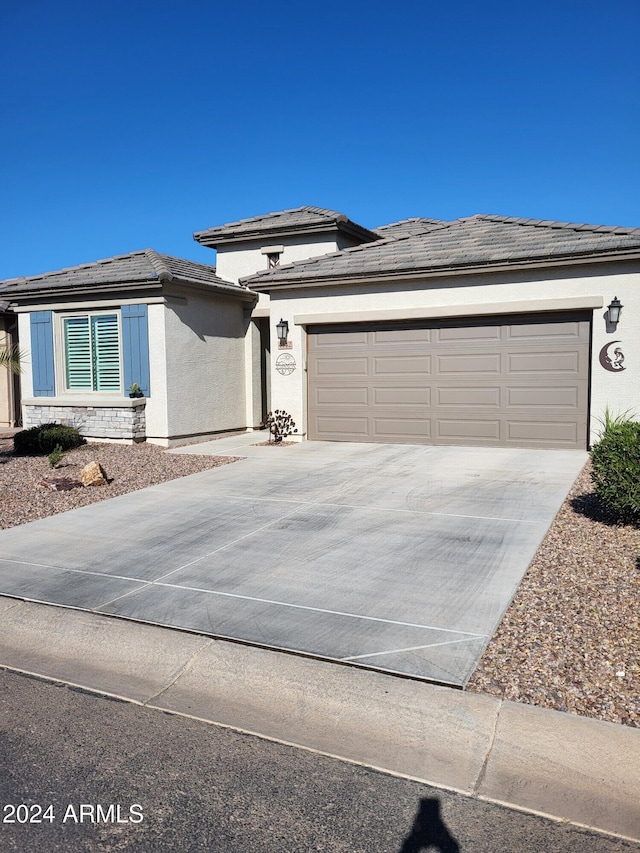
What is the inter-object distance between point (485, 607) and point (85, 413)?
11709mm

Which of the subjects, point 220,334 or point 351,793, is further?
point 220,334

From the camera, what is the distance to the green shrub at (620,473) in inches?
265

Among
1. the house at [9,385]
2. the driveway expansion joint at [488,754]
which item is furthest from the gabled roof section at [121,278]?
the driveway expansion joint at [488,754]

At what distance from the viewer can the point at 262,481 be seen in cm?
988

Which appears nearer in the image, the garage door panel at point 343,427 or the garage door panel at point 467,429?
the garage door panel at point 467,429

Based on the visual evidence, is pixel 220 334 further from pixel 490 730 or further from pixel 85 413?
pixel 490 730

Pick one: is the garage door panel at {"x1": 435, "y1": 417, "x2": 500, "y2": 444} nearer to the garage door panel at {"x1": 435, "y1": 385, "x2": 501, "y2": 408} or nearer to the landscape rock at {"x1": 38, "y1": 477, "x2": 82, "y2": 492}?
the garage door panel at {"x1": 435, "y1": 385, "x2": 501, "y2": 408}

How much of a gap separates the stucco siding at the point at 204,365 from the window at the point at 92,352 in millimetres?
1300

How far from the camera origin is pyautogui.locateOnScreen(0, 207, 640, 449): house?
11836 millimetres

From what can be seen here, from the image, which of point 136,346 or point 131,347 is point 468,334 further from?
point 131,347

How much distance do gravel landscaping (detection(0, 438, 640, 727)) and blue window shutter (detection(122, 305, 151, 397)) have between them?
5.98 meters

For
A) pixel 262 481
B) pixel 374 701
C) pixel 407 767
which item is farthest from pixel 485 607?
pixel 262 481

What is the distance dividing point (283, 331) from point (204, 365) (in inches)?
89.6

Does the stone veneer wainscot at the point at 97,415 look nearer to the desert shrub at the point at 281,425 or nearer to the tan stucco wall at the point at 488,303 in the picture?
the desert shrub at the point at 281,425
